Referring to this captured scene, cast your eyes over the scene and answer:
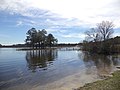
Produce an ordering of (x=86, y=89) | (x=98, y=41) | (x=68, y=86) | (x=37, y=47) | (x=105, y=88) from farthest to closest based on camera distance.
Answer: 1. (x=37, y=47)
2. (x=98, y=41)
3. (x=68, y=86)
4. (x=86, y=89)
5. (x=105, y=88)

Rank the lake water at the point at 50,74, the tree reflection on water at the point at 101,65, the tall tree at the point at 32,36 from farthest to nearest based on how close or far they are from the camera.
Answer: the tall tree at the point at 32,36 < the tree reflection on water at the point at 101,65 < the lake water at the point at 50,74

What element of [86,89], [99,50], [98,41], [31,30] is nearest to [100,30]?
[98,41]

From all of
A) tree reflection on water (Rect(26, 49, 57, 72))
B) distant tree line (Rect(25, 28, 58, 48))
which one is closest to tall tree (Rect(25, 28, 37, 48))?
distant tree line (Rect(25, 28, 58, 48))

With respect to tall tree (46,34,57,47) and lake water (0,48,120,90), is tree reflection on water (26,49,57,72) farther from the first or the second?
tall tree (46,34,57,47)

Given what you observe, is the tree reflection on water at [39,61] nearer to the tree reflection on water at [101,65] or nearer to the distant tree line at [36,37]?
the tree reflection on water at [101,65]

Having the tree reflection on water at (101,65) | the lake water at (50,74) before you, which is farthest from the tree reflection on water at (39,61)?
the tree reflection on water at (101,65)

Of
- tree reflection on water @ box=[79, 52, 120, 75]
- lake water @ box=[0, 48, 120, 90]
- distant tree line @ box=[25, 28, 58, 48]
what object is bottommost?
lake water @ box=[0, 48, 120, 90]

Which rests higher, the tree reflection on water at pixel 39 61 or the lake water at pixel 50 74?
the tree reflection on water at pixel 39 61

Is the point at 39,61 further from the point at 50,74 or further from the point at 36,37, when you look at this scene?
the point at 36,37

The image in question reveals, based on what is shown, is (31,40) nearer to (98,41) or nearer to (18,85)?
(98,41)

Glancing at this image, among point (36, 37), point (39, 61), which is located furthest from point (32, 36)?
point (39, 61)

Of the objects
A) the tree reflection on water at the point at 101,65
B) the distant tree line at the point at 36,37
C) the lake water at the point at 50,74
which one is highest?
the distant tree line at the point at 36,37

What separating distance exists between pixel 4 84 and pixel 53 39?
15472 centimetres

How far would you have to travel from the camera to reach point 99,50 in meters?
91.8
